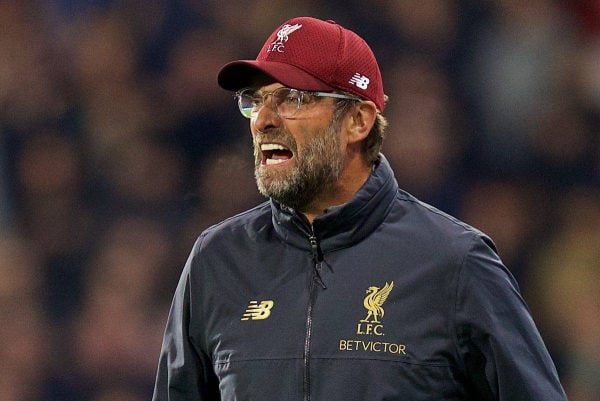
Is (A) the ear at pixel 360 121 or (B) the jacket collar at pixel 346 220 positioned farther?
(A) the ear at pixel 360 121

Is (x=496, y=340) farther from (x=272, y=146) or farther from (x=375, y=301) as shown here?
(x=272, y=146)

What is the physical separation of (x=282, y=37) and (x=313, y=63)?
0.35 feet

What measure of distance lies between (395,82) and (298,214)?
1730 mm

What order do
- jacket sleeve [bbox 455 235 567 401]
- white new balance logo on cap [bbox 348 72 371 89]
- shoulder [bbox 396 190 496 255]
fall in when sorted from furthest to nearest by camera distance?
white new balance logo on cap [bbox 348 72 371 89] < shoulder [bbox 396 190 496 255] < jacket sleeve [bbox 455 235 567 401]

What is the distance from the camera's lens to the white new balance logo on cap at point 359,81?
2244 millimetres

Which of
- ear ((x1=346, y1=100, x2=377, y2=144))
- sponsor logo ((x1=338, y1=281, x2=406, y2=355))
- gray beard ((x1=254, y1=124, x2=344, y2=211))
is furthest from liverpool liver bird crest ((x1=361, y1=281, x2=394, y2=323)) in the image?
ear ((x1=346, y1=100, x2=377, y2=144))

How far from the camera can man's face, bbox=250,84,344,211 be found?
217 centimetres

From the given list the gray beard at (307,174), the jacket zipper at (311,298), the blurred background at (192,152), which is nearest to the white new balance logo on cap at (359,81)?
the gray beard at (307,174)

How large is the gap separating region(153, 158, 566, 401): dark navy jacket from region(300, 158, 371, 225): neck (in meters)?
0.05

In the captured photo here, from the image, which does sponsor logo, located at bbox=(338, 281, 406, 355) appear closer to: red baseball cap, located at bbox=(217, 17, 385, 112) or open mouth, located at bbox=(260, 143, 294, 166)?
open mouth, located at bbox=(260, 143, 294, 166)

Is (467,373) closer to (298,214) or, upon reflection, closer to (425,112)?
(298,214)

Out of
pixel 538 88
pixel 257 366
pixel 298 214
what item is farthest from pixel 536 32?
pixel 257 366

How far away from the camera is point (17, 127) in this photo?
13.4 feet

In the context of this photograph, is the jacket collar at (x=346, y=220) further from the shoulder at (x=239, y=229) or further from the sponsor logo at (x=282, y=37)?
the sponsor logo at (x=282, y=37)
